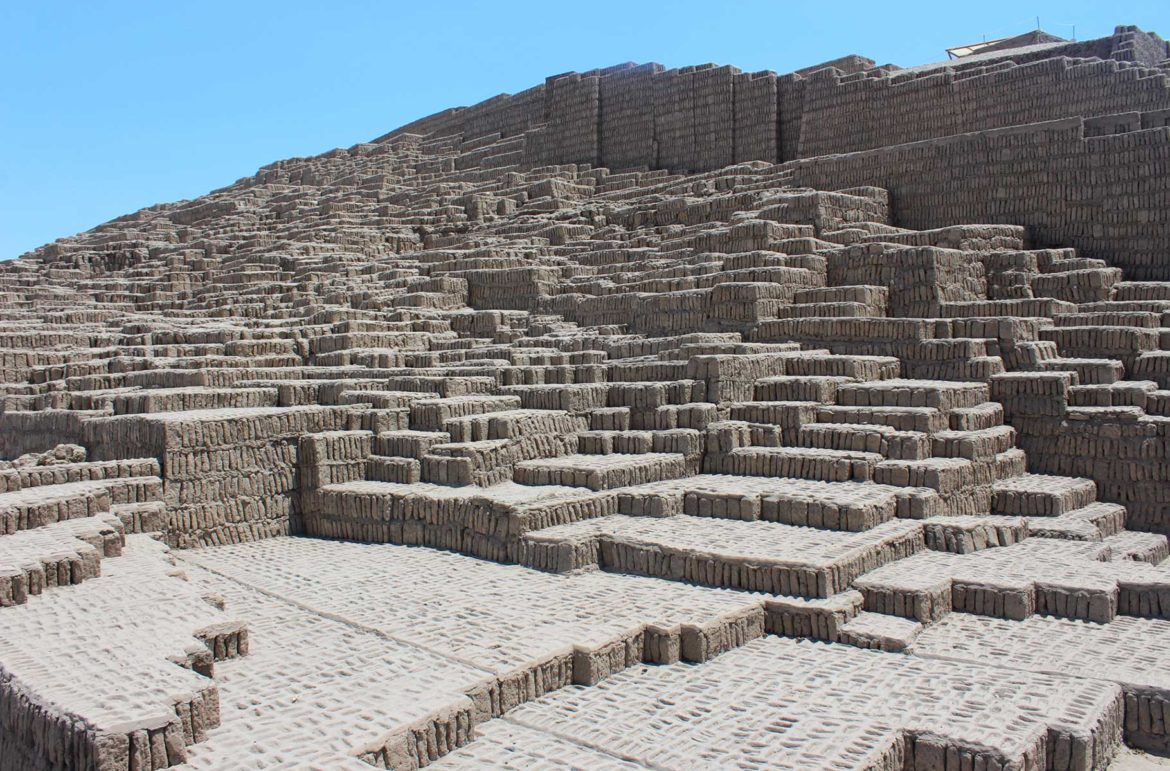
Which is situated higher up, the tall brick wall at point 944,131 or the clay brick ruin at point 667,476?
the tall brick wall at point 944,131

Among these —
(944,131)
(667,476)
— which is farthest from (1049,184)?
(667,476)

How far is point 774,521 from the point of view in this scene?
888cm

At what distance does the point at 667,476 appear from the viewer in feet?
33.7

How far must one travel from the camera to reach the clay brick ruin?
17.9 ft

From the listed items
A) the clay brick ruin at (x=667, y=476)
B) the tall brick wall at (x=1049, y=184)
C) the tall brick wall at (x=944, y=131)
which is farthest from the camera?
the tall brick wall at (x=944, y=131)

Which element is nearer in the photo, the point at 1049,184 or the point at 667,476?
the point at 667,476

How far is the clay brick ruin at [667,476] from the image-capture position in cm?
547

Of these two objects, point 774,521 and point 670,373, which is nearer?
point 774,521

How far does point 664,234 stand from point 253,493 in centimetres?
1016

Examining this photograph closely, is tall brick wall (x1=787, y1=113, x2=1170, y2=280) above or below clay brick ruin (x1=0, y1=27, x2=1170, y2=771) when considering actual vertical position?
above

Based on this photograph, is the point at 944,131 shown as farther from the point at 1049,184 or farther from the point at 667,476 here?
the point at 667,476

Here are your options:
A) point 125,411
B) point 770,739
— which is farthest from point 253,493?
point 770,739

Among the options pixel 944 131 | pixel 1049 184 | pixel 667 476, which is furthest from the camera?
pixel 944 131

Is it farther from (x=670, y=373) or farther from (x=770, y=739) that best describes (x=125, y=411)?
(x=770, y=739)
